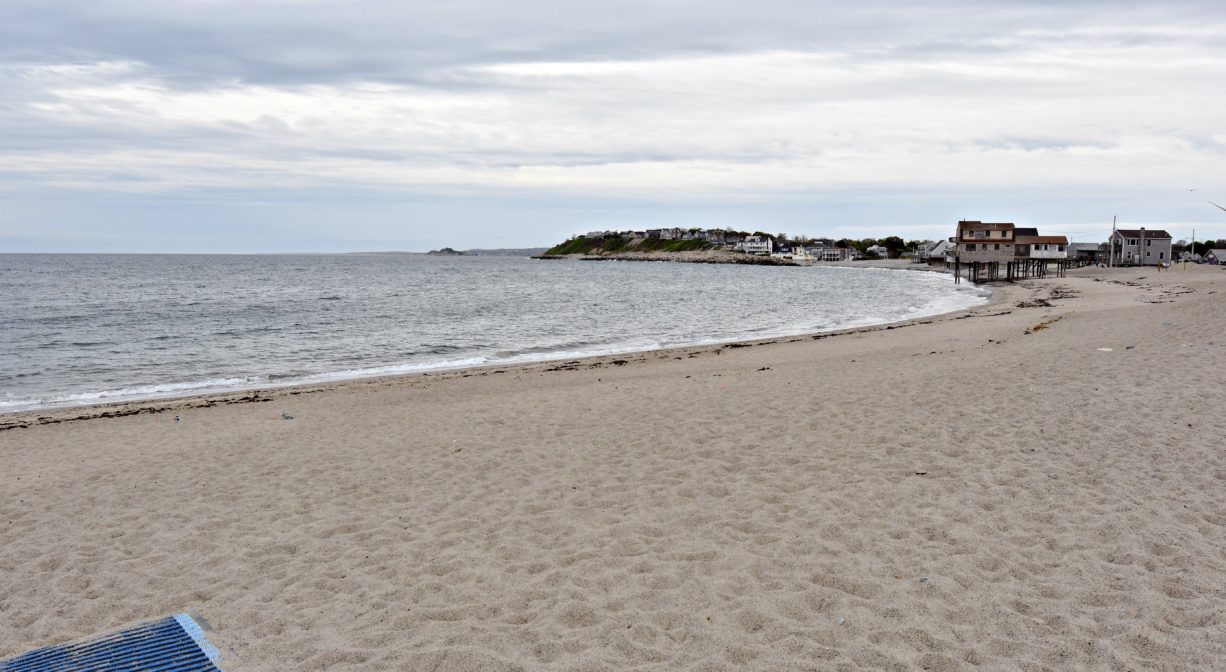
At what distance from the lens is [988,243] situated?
233ft

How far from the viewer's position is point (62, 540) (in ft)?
22.3

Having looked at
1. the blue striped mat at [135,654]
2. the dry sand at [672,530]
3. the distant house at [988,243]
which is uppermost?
the distant house at [988,243]

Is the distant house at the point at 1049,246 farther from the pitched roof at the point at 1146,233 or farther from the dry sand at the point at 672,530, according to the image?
the dry sand at the point at 672,530

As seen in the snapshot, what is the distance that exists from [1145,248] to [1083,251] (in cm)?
2380

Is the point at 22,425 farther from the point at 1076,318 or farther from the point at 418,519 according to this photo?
the point at 1076,318

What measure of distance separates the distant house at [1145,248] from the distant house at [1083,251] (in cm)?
1694

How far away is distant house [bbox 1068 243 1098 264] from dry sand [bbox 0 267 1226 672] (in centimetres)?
11587

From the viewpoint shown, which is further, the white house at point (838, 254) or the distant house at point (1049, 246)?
the white house at point (838, 254)

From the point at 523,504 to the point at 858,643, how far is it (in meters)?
3.65

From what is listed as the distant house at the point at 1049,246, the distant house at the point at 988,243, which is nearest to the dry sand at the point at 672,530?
the distant house at the point at 988,243

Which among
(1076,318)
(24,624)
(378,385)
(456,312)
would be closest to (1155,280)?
(1076,318)

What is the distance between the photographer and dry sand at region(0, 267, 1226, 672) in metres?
4.61

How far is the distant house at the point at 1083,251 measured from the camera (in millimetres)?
110319

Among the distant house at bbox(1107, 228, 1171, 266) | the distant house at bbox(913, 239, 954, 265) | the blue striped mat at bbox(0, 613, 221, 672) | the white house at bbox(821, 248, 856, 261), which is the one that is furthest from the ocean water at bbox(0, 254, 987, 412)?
the white house at bbox(821, 248, 856, 261)
